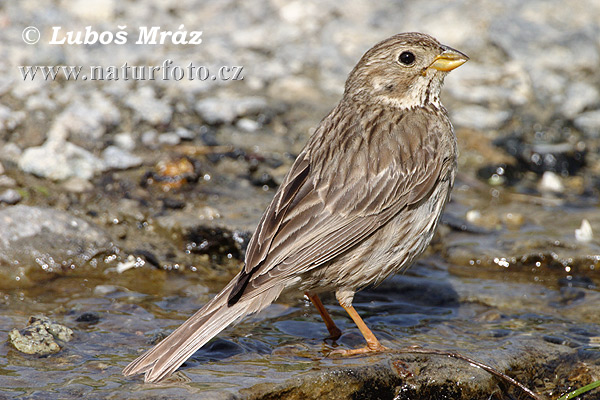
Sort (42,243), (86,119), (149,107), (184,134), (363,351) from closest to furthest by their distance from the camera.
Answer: (363,351) < (42,243) < (86,119) < (184,134) < (149,107)

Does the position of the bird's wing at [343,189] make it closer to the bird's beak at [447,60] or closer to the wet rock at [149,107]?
the bird's beak at [447,60]

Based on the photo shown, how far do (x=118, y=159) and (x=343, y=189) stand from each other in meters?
2.56

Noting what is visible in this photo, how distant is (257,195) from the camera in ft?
20.4

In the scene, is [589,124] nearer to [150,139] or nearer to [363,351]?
[150,139]

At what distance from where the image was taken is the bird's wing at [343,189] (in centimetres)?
418

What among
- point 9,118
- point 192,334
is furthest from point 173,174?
point 192,334

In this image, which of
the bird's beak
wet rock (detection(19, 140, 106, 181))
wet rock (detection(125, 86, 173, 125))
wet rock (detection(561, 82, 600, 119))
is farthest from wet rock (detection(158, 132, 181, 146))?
wet rock (detection(561, 82, 600, 119))

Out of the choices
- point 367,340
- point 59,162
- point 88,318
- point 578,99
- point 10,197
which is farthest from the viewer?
point 578,99

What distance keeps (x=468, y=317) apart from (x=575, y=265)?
111cm

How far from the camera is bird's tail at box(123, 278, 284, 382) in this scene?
3.72 m

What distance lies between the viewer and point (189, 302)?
495cm

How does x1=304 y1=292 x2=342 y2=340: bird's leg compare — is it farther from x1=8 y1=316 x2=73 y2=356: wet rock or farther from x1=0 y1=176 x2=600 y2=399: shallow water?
x1=8 y1=316 x2=73 y2=356: wet rock

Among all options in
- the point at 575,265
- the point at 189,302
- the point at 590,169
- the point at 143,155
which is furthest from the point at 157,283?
the point at 590,169

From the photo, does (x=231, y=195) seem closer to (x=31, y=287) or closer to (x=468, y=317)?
(x=31, y=287)
